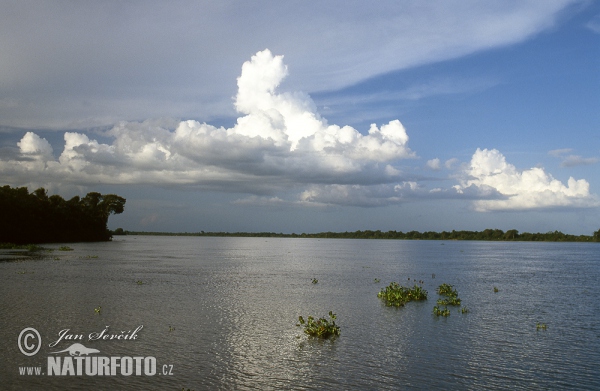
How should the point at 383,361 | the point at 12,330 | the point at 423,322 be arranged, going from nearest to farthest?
1. the point at 383,361
2. the point at 12,330
3. the point at 423,322

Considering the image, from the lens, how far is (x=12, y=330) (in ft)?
82.0

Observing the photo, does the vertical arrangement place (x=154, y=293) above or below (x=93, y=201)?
below

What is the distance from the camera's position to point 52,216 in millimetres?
134625

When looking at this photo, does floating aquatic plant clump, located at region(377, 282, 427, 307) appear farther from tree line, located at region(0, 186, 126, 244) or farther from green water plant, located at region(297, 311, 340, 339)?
tree line, located at region(0, 186, 126, 244)

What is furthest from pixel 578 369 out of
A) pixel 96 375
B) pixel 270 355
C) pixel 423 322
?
pixel 96 375

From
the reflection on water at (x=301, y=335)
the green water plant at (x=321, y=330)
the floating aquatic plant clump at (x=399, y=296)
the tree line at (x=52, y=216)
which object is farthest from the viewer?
the tree line at (x=52, y=216)

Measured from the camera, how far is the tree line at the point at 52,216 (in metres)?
112

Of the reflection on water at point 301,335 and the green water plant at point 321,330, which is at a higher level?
the green water plant at point 321,330

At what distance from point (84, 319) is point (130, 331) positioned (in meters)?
4.73

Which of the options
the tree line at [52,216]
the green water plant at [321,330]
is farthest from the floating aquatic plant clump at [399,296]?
the tree line at [52,216]

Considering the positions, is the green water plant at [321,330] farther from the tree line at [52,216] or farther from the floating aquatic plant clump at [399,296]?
the tree line at [52,216]

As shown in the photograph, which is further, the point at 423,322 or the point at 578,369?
the point at 423,322

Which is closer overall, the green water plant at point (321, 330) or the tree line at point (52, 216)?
the green water plant at point (321, 330)

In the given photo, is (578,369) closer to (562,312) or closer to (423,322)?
(423,322)
